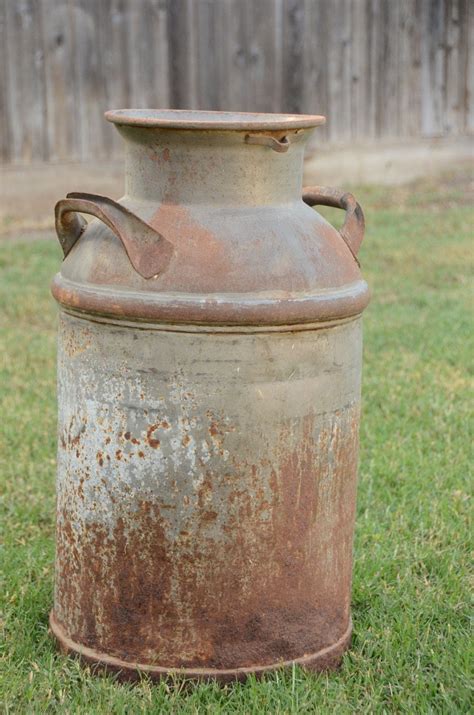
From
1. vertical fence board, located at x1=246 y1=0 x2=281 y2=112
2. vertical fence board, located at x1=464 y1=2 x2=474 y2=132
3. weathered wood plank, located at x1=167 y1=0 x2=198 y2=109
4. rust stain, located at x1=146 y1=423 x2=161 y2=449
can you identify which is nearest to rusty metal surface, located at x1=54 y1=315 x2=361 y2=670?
rust stain, located at x1=146 y1=423 x2=161 y2=449

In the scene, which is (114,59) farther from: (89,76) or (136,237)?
(136,237)

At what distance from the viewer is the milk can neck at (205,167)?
2.71 m

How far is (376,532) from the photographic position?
3.78 metres

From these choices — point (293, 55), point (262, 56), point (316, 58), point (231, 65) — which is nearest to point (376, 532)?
point (231, 65)

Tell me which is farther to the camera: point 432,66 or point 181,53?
point 432,66

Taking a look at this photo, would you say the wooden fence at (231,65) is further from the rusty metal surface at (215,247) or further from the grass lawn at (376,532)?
the rusty metal surface at (215,247)

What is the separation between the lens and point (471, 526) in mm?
3795

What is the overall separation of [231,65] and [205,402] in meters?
8.49

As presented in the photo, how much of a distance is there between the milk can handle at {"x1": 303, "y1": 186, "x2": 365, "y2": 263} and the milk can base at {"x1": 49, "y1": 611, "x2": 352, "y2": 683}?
1.13 m

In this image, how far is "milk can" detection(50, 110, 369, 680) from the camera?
2643mm

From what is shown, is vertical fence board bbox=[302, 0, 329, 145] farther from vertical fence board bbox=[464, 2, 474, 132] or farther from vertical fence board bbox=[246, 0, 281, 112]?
vertical fence board bbox=[464, 2, 474, 132]

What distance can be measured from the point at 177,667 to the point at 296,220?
1.21 m

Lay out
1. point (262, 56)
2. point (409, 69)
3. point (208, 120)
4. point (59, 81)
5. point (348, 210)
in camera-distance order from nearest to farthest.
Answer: point (208, 120), point (348, 210), point (59, 81), point (262, 56), point (409, 69)

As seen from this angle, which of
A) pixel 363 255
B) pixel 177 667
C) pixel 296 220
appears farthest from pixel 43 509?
pixel 363 255
